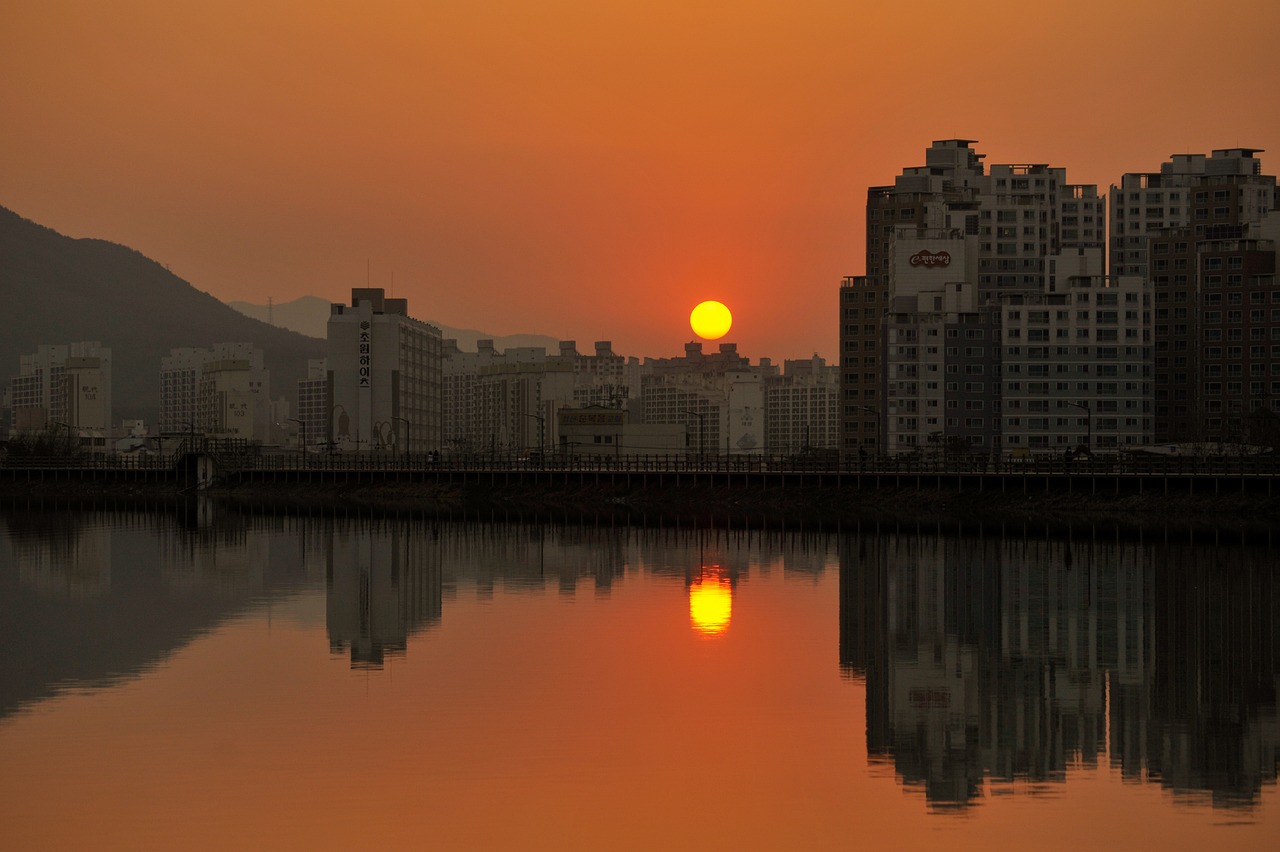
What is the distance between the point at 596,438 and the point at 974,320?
4822 cm

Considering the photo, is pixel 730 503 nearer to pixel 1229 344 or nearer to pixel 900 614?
pixel 900 614

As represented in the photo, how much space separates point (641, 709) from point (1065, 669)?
12.1 m

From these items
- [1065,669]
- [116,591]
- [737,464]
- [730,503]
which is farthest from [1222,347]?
[1065,669]

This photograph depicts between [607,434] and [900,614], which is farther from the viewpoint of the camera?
[607,434]

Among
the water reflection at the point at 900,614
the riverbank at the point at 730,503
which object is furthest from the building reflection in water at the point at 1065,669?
the riverbank at the point at 730,503

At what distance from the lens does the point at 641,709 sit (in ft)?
111

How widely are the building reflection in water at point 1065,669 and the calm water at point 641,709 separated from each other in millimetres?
136

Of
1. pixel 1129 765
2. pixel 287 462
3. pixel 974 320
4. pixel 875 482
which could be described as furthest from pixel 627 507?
pixel 1129 765

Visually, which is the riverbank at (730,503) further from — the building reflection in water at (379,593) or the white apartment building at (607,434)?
the white apartment building at (607,434)

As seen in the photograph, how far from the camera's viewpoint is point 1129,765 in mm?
28422

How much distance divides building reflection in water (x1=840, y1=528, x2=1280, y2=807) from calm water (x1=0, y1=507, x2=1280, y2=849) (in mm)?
136

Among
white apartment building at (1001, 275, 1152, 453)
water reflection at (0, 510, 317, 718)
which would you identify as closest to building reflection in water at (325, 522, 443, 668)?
water reflection at (0, 510, 317, 718)

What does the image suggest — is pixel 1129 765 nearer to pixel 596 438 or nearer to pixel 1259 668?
pixel 1259 668

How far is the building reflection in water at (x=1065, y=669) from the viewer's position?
28734 mm
